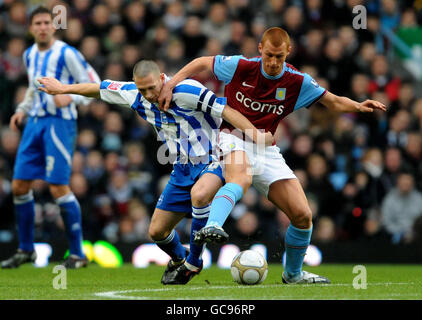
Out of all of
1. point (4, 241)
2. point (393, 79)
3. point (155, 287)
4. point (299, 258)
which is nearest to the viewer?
point (155, 287)

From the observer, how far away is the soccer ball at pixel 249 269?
6465 millimetres

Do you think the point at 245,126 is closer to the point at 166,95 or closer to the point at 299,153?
the point at 166,95

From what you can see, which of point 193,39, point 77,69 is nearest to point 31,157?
point 77,69

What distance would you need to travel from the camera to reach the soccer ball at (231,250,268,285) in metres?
6.46

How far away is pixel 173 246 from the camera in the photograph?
23.3 feet

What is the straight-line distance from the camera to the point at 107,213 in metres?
10.9

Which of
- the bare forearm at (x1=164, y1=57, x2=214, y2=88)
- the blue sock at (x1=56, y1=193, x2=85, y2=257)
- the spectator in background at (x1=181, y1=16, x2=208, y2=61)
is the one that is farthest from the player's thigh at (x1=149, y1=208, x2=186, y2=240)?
the spectator in background at (x1=181, y1=16, x2=208, y2=61)

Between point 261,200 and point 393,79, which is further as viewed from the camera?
point 393,79

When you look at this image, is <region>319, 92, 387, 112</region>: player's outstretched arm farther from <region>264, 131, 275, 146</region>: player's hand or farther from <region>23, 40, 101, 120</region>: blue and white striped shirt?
<region>23, 40, 101, 120</region>: blue and white striped shirt

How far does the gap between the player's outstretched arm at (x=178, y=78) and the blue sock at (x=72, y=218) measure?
7.63 feet

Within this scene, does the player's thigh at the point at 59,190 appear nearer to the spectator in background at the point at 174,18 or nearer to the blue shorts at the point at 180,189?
the blue shorts at the point at 180,189

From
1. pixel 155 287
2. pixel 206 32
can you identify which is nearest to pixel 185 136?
pixel 155 287
